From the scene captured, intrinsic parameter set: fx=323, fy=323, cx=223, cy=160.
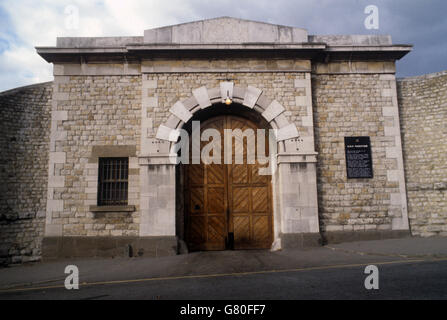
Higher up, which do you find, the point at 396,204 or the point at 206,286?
the point at 396,204

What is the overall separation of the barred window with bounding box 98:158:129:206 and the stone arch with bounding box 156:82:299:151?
171 cm

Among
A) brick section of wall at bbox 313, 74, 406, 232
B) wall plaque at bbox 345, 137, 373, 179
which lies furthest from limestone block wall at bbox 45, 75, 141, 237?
wall plaque at bbox 345, 137, 373, 179

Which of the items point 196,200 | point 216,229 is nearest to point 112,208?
point 196,200

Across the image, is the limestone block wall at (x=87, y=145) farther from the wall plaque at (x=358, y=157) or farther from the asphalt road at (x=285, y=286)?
the wall plaque at (x=358, y=157)

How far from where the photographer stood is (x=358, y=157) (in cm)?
975

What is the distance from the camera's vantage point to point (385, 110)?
33.0 feet

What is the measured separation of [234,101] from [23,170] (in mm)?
6653

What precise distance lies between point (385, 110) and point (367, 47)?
2045mm

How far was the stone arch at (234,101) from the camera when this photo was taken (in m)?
9.59

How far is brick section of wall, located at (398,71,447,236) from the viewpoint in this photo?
9641 mm

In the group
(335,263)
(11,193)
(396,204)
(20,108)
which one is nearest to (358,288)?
(335,263)

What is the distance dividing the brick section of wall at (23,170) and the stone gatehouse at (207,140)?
1.3 inches
